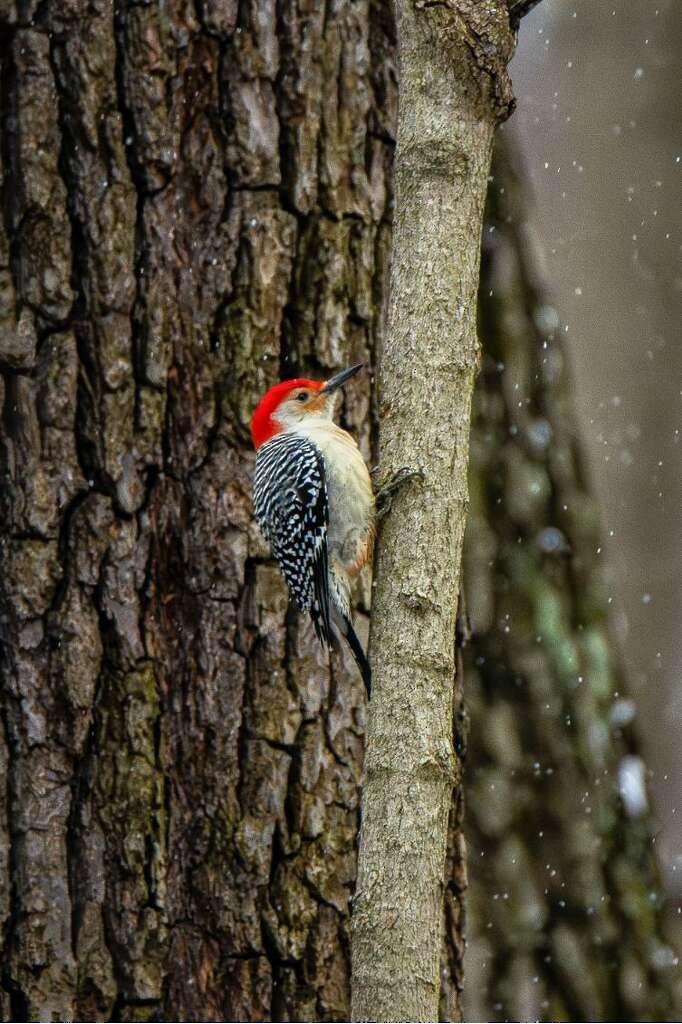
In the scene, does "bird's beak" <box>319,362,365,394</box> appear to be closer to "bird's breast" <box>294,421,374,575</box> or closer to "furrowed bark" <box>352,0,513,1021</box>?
"bird's breast" <box>294,421,374,575</box>

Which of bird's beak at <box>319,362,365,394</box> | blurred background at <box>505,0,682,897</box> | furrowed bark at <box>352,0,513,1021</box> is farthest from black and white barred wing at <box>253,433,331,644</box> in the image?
blurred background at <box>505,0,682,897</box>

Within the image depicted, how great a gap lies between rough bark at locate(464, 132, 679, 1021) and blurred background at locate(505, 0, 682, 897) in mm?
2526

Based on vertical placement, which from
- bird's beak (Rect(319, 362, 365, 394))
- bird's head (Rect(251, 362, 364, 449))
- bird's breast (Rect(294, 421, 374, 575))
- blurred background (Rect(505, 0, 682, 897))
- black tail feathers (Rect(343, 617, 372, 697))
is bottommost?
black tail feathers (Rect(343, 617, 372, 697))

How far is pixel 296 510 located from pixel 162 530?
43cm

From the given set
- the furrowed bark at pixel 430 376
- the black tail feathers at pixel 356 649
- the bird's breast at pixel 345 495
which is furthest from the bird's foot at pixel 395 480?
the black tail feathers at pixel 356 649

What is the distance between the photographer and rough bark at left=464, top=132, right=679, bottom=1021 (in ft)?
17.0

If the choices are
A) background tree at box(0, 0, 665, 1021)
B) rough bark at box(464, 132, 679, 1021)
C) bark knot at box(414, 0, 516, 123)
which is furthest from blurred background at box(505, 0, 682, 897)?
bark knot at box(414, 0, 516, 123)

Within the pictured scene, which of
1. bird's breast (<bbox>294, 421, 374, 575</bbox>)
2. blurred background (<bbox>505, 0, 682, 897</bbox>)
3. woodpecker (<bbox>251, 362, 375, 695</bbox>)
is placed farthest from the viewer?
blurred background (<bbox>505, 0, 682, 897</bbox>)

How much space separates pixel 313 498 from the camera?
3.98m

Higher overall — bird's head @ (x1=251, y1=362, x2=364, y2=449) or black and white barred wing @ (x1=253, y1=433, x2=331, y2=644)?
bird's head @ (x1=251, y1=362, x2=364, y2=449)

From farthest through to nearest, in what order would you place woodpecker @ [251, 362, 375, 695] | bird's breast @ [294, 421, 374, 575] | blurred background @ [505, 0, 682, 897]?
blurred background @ [505, 0, 682, 897] → woodpecker @ [251, 362, 375, 695] → bird's breast @ [294, 421, 374, 575]

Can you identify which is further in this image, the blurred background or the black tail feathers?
the blurred background

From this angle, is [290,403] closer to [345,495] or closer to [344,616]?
[345,495]

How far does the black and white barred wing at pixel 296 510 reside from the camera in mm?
3773
